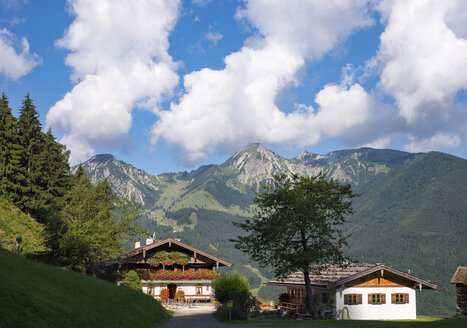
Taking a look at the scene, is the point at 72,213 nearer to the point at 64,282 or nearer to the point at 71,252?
the point at 71,252

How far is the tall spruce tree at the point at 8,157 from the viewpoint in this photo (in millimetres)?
55500

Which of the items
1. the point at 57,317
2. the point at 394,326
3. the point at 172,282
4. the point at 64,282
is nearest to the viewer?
the point at 57,317

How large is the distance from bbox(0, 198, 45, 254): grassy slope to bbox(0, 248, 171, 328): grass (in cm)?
1749

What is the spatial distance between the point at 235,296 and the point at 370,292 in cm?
1590

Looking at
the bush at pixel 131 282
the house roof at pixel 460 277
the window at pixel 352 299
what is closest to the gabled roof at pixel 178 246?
the bush at pixel 131 282

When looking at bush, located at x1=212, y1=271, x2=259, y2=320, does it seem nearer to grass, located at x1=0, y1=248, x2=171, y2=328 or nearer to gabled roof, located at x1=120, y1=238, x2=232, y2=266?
grass, located at x1=0, y1=248, x2=171, y2=328

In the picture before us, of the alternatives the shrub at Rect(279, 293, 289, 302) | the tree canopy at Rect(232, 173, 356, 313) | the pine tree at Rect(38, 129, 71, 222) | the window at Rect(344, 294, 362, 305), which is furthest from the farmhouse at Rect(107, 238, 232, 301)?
the tree canopy at Rect(232, 173, 356, 313)

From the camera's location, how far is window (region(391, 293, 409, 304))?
42.8 m

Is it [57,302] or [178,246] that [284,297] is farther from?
[57,302]

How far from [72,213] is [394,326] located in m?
28.3

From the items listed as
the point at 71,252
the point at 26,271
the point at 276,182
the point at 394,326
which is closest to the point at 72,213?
the point at 71,252

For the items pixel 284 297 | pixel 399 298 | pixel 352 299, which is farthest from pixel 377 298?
pixel 284 297

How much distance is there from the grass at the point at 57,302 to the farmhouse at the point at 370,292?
839 inches

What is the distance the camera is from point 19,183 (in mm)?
58469
